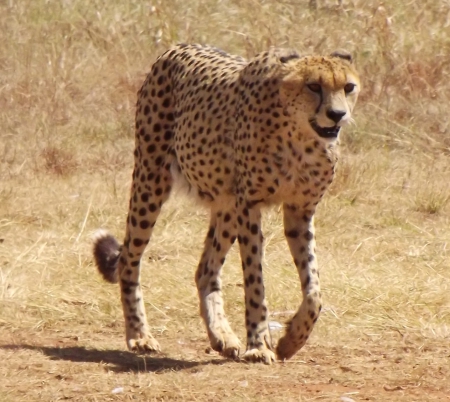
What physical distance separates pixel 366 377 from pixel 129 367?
2.70ft

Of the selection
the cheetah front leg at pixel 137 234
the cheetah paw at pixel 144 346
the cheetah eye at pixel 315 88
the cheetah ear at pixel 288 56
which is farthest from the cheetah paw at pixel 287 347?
the cheetah ear at pixel 288 56

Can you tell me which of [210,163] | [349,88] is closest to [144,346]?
[210,163]

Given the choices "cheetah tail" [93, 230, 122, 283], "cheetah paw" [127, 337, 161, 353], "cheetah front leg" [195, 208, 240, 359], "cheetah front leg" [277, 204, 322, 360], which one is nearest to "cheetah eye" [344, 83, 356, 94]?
"cheetah front leg" [277, 204, 322, 360]

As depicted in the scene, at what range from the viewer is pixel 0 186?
6555 mm

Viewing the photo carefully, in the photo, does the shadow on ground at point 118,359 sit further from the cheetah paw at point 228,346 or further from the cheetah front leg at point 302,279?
the cheetah front leg at point 302,279

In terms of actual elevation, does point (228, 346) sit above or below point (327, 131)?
below

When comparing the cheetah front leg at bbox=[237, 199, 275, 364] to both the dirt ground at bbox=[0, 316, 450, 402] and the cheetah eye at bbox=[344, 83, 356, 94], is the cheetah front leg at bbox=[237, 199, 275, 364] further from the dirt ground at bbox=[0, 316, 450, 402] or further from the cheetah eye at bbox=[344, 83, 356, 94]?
the cheetah eye at bbox=[344, 83, 356, 94]

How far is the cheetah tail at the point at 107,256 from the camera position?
4898 millimetres

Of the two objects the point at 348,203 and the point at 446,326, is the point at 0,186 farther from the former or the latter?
the point at 446,326

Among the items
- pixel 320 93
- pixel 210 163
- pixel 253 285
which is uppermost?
pixel 320 93

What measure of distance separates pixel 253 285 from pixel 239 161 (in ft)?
1.49

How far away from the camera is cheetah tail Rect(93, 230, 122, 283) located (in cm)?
490

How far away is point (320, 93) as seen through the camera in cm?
400

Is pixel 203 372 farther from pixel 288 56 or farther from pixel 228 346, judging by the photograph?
pixel 288 56
